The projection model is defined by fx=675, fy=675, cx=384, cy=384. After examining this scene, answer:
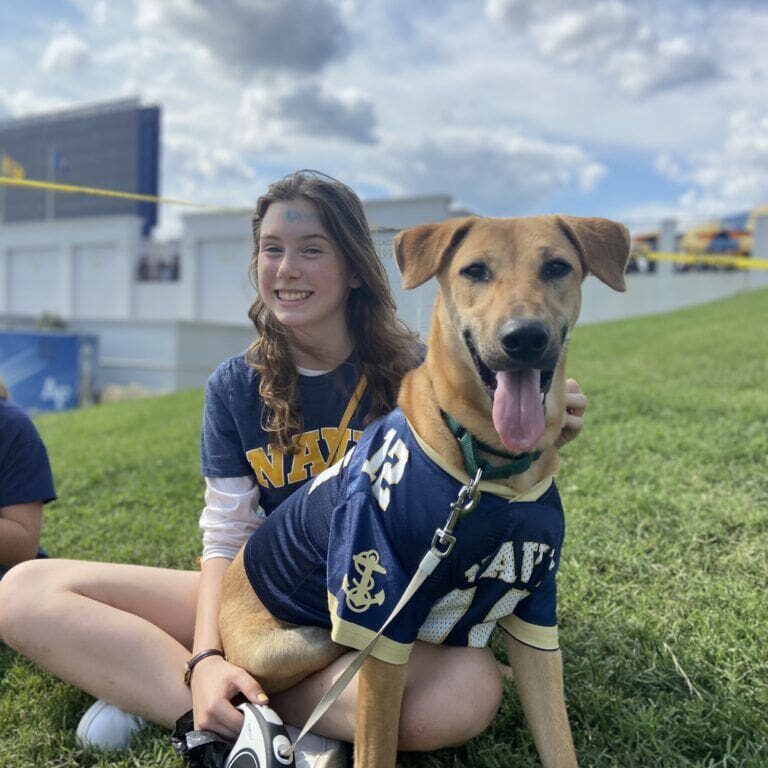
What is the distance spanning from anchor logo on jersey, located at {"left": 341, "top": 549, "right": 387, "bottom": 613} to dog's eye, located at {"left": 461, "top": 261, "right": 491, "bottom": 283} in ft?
2.71

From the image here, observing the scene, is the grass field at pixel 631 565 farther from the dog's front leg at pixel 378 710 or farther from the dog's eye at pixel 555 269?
the dog's eye at pixel 555 269

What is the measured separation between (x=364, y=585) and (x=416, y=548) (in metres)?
0.17

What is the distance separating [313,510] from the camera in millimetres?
1964

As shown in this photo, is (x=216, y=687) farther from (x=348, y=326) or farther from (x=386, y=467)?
(x=348, y=326)

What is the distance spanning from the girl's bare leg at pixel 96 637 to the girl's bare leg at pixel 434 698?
50cm

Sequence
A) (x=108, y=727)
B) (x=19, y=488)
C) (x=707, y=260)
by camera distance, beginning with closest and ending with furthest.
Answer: (x=108, y=727), (x=19, y=488), (x=707, y=260)

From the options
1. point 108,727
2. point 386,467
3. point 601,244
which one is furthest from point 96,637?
point 601,244

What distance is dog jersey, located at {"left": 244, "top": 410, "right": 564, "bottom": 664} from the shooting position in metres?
1.73

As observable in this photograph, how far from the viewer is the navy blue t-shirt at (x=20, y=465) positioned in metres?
2.86

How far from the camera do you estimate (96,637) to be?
2.31 meters

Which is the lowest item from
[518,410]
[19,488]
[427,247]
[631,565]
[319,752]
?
[319,752]

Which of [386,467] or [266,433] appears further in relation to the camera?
[266,433]

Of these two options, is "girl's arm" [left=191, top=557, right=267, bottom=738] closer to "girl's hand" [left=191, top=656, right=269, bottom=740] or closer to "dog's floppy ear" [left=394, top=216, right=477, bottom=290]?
"girl's hand" [left=191, top=656, right=269, bottom=740]

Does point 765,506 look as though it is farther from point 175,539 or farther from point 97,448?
point 97,448
